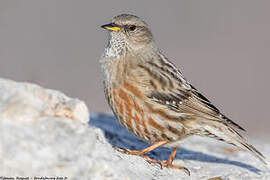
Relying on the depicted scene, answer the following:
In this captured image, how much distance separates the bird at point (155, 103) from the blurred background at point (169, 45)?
5.96 m

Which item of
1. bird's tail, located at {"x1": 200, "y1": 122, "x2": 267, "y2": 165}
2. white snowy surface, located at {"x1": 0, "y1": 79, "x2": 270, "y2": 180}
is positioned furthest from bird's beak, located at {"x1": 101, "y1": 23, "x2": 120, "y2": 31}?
white snowy surface, located at {"x1": 0, "y1": 79, "x2": 270, "y2": 180}

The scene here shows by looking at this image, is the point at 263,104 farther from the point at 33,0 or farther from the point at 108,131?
the point at 33,0

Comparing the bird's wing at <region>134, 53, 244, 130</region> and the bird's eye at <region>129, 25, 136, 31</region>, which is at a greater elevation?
the bird's eye at <region>129, 25, 136, 31</region>

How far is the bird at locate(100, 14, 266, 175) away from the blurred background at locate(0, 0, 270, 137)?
5961 millimetres

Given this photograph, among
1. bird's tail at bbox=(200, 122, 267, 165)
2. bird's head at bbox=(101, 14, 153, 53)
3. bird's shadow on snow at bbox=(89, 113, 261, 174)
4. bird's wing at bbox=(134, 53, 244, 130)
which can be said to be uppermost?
bird's head at bbox=(101, 14, 153, 53)

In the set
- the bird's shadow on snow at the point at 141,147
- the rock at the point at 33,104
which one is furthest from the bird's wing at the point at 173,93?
the rock at the point at 33,104

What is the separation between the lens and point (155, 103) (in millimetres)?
6574

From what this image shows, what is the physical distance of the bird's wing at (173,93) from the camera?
21.9 ft

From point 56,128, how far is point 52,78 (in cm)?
936

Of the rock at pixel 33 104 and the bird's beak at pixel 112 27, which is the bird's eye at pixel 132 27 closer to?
the bird's beak at pixel 112 27

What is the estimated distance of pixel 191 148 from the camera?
8.02m

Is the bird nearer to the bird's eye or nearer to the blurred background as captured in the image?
the bird's eye

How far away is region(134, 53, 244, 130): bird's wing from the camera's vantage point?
6664 mm

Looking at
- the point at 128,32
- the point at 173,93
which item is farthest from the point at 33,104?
the point at 128,32
